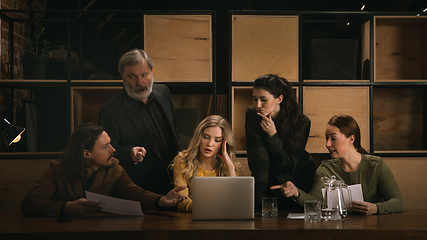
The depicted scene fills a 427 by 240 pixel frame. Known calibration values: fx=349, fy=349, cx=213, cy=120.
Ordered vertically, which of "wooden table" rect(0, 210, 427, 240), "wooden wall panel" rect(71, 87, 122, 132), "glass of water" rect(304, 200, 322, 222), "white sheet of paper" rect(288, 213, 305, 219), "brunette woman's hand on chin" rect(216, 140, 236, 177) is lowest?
"white sheet of paper" rect(288, 213, 305, 219)

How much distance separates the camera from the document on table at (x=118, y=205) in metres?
1.89

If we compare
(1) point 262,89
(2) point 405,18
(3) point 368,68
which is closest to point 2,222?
(1) point 262,89

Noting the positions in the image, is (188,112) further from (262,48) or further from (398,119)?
(398,119)

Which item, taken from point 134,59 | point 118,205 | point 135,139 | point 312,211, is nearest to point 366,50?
point 312,211

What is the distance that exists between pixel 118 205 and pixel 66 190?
2.08ft

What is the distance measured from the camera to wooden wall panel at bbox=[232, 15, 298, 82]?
2.81 metres

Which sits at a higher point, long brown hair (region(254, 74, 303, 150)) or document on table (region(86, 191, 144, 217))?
long brown hair (region(254, 74, 303, 150))

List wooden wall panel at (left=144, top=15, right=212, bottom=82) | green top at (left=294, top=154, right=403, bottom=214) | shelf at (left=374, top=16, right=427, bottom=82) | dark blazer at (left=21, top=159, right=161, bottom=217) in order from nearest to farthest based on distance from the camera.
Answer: dark blazer at (left=21, top=159, right=161, bottom=217) → green top at (left=294, top=154, right=403, bottom=214) → wooden wall panel at (left=144, top=15, right=212, bottom=82) → shelf at (left=374, top=16, right=427, bottom=82)

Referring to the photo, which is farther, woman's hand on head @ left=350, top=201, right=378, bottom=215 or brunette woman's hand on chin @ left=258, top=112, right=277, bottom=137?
brunette woman's hand on chin @ left=258, top=112, right=277, bottom=137

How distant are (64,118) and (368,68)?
2598 millimetres

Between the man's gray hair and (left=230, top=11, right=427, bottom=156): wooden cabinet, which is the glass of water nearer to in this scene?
(left=230, top=11, right=427, bottom=156): wooden cabinet

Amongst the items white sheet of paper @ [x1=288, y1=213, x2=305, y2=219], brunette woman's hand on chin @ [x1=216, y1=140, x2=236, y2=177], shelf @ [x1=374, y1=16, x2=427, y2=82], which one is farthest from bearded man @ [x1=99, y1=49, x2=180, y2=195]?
shelf @ [x1=374, y1=16, x2=427, y2=82]

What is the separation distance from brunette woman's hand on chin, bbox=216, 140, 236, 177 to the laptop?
0.57 metres

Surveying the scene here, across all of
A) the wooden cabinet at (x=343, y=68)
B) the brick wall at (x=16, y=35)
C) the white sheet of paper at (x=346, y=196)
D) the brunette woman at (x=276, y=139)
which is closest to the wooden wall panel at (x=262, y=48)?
the wooden cabinet at (x=343, y=68)
